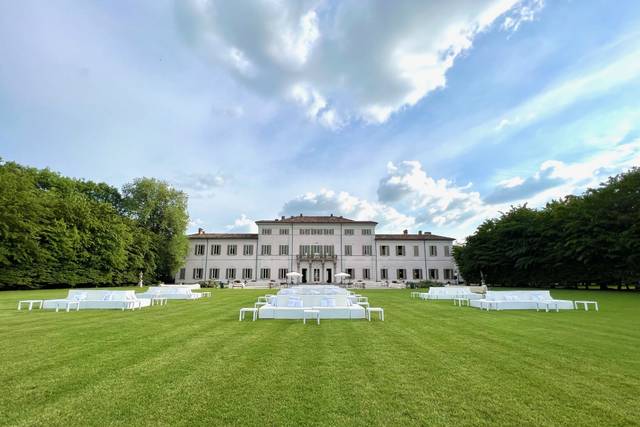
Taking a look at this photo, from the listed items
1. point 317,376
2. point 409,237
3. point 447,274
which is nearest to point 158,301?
point 317,376

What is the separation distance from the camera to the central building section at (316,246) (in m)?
39.6

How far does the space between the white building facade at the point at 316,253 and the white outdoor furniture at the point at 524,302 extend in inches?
1076

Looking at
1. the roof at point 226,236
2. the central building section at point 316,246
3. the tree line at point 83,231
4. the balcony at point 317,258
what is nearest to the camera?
the tree line at point 83,231

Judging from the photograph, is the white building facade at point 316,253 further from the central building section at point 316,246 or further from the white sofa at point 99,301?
the white sofa at point 99,301

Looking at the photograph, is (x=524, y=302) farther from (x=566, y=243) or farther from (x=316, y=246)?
(x=316, y=246)

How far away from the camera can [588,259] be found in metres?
24.4

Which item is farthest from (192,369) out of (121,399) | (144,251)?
(144,251)

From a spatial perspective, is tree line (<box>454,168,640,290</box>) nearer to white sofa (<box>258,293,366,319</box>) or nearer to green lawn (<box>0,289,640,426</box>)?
green lawn (<box>0,289,640,426</box>)

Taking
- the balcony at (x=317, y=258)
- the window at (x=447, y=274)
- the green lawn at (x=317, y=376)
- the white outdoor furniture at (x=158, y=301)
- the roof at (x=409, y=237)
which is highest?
the roof at (x=409, y=237)

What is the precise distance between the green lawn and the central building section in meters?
32.3

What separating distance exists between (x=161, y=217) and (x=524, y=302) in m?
36.2

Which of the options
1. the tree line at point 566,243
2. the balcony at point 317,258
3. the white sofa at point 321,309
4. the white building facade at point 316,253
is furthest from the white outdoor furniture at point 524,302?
the white building facade at point 316,253

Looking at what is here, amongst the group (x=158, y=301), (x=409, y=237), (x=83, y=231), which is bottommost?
(x=158, y=301)

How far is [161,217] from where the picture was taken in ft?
122
